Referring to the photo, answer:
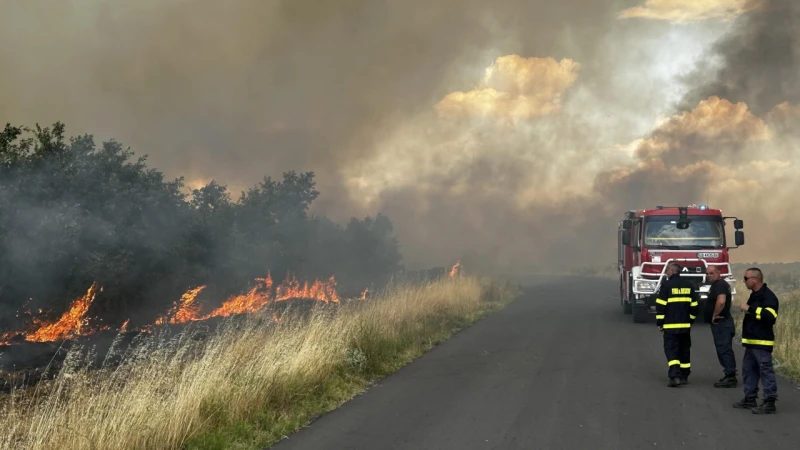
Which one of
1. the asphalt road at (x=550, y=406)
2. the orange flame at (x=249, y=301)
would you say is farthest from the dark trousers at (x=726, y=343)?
the orange flame at (x=249, y=301)

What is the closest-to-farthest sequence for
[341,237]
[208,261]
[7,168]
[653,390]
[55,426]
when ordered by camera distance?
1. [55,426]
2. [653,390]
3. [7,168]
4. [208,261]
5. [341,237]

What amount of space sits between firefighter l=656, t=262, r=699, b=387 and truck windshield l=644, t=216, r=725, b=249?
28.4 ft

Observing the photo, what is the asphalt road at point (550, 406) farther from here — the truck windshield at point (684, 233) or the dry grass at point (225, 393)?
the truck windshield at point (684, 233)

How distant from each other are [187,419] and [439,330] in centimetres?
1024

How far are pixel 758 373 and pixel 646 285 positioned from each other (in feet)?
32.2

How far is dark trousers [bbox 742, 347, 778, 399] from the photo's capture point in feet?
27.2

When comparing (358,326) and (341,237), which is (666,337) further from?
(341,237)

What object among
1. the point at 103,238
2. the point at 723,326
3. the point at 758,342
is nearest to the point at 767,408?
the point at 758,342

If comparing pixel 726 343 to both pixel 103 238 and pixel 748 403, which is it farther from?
pixel 103 238

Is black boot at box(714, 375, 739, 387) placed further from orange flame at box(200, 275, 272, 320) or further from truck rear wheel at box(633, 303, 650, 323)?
orange flame at box(200, 275, 272, 320)

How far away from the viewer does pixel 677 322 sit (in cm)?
1020

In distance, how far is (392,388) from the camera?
10078mm

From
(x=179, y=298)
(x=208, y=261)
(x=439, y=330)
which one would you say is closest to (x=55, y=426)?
(x=439, y=330)

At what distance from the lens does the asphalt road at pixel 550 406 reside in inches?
279
